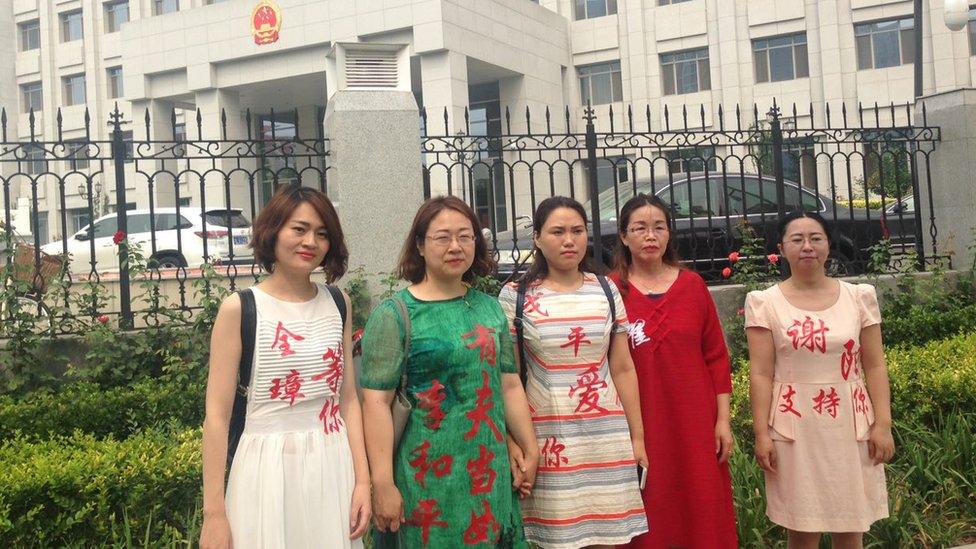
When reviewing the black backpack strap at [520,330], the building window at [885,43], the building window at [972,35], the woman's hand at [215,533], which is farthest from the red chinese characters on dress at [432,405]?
the building window at [972,35]

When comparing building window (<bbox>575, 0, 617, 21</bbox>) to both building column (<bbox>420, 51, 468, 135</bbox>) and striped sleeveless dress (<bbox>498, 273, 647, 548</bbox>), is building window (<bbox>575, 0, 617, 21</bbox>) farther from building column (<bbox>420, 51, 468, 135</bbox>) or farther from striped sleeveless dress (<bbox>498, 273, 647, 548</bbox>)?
striped sleeveless dress (<bbox>498, 273, 647, 548</bbox>)

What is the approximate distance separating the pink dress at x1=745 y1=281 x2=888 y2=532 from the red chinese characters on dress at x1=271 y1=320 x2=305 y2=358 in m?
1.72

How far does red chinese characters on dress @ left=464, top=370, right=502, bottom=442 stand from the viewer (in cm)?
254

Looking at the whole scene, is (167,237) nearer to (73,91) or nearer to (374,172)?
(374,172)

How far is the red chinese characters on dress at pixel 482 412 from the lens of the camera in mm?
2545

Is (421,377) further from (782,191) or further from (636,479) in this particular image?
(782,191)

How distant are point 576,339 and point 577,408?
0.23 m

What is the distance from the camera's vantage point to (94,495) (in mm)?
3484

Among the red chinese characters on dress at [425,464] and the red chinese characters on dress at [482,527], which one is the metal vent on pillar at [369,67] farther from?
the red chinese characters on dress at [482,527]

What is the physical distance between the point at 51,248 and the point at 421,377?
11478mm

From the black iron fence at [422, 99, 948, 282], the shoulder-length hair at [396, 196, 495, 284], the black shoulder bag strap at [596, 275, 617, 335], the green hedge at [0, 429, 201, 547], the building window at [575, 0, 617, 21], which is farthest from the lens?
the building window at [575, 0, 617, 21]

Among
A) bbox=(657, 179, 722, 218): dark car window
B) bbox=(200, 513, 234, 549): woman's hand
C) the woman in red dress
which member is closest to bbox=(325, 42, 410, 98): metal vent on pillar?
the woman in red dress

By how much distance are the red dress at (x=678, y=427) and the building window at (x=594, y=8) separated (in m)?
27.3

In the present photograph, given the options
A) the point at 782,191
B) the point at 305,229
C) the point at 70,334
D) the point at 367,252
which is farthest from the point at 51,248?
the point at 305,229
